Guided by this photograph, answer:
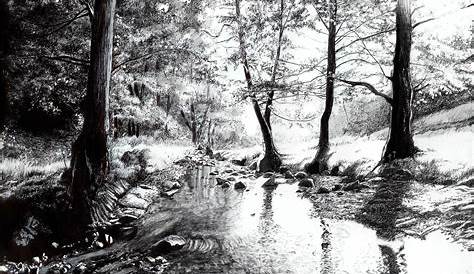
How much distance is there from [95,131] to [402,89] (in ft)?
23.7

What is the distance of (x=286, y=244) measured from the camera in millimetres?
4754

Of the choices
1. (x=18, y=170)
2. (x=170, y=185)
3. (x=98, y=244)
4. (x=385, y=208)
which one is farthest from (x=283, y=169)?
(x=18, y=170)

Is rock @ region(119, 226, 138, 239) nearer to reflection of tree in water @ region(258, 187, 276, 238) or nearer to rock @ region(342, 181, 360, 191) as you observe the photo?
reflection of tree in water @ region(258, 187, 276, 238)

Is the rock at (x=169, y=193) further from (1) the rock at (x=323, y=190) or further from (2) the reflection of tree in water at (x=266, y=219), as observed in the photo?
(1) the rock at (x=323, y=190)

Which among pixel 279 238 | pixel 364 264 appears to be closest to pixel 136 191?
pixel 279 238

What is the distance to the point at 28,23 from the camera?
7.50 metres

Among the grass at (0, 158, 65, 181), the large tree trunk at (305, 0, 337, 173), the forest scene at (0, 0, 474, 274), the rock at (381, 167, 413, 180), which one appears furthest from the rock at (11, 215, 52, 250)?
the large tree trunk at (305, 0, 337, 173)

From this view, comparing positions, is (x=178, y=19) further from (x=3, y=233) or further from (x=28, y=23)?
(x=3, y=233)

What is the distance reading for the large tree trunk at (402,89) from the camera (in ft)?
26.0

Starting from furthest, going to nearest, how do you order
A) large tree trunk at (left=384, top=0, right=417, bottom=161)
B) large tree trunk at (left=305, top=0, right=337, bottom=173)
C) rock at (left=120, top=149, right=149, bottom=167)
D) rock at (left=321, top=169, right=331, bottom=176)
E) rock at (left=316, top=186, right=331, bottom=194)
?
large tree trunk at (left=305, top=0, right=337, bottom=173)
rock at (left=321, top=169, right=331, bottom=176)
rock at (left=120, top=149, right=149, bottom=167)
large tree trunk at (left=384, top=0, right=417, bottom=161)
rock at (left=316, top=186, right=331, bottom=194)

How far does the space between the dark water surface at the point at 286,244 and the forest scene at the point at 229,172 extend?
29 mm

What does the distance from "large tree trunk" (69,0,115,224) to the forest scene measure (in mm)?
24

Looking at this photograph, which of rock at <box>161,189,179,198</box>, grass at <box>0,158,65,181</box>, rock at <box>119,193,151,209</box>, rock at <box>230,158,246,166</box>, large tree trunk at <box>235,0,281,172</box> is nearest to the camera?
grass at <box>0,158,65,181</box>

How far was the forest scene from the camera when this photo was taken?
439 cm
